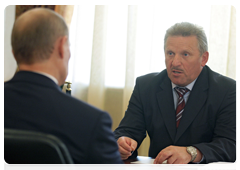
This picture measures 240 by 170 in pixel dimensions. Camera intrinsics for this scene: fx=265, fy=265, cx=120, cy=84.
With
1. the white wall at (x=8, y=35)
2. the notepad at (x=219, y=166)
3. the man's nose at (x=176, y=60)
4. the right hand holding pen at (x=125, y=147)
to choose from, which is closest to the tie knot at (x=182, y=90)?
the man's nose at (x=176, y=60)

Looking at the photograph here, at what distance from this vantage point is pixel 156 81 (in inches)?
86.0

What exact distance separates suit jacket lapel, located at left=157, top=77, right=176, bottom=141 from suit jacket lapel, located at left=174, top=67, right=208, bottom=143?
6cm

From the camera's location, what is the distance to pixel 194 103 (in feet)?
6.27

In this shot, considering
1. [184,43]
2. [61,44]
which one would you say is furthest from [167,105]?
[61,44]

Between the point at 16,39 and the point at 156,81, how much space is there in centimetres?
143

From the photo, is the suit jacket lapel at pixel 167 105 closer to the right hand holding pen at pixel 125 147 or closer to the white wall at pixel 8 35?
the right hand holding pen at pixel 125 147

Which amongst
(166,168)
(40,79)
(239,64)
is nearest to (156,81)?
(166,168)

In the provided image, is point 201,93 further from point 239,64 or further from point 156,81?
point 239,64

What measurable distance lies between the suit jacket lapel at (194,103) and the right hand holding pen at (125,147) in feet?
1.16

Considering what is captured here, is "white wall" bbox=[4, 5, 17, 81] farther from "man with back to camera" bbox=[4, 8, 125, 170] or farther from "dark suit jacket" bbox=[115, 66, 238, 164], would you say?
"man with back to camera" bbox=[4, 8, 125, 170]

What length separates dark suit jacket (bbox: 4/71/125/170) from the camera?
0.83m

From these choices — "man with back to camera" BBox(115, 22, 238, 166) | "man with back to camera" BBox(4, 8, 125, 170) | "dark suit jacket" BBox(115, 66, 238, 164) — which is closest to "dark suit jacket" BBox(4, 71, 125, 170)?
"man with back to camera" BBox(4, 8, 125, 170)

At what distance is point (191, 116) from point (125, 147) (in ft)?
1.88

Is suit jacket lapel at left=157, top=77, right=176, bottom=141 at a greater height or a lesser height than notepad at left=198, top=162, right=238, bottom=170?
greater
